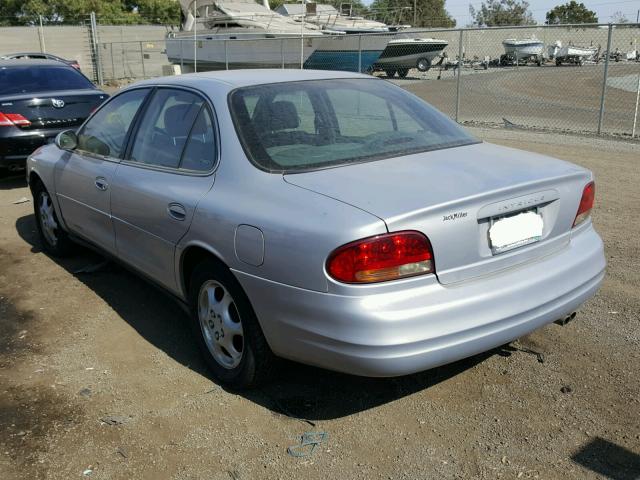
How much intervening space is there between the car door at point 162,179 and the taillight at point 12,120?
4.80 m

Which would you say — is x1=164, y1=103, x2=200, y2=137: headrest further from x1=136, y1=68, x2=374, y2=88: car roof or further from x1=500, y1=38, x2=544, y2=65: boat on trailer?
x1=500, y1=38, x2=544, y2=65: boat on trailer

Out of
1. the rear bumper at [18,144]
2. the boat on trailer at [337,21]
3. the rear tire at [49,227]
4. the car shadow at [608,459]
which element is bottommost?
the car shadow at [608,459]

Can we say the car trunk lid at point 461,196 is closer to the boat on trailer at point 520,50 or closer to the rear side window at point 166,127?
the rear side window at point 166,127

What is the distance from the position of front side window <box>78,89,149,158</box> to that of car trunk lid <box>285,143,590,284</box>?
1837mm

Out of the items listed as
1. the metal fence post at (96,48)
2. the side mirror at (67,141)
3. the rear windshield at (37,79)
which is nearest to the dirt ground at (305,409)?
the side mirror at (67,141)

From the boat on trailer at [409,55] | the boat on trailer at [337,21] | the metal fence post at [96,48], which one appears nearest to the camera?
the boat on trailer at [337,21]

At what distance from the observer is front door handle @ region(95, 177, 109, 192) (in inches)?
176

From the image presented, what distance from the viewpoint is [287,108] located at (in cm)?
376

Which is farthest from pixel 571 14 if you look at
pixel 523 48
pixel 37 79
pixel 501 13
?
pixel 37 79

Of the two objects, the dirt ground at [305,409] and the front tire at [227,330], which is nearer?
the dirt ground at [305,409]

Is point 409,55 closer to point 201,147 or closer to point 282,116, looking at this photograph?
point 282,116

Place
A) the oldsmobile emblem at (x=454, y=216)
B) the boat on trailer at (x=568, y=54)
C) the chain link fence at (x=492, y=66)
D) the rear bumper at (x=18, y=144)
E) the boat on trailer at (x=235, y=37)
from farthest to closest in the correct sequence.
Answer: the boat on trailer at (x=568, y=54), the boat on trailer at (x=235, y=37), the chain link fence at (x=492, y=66), the rear bumper at (x=18, y=144), the oldsmobile emblem at (x=454, y=216)

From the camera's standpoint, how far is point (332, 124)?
12.8ft

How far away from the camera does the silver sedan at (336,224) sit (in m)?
2.78
